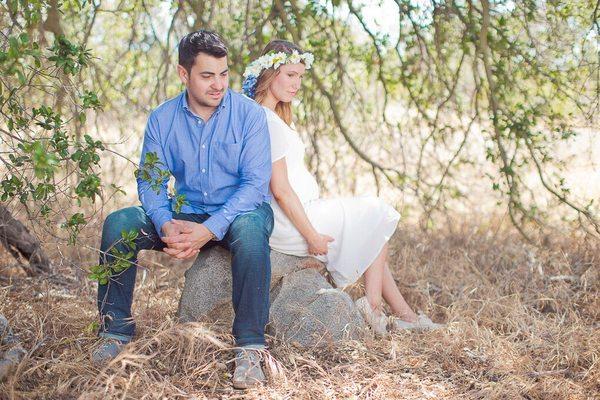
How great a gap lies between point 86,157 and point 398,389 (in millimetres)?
1470

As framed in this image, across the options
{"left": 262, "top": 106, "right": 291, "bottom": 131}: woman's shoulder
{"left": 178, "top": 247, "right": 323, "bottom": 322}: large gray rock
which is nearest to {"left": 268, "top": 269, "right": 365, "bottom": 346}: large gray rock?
{"left": 178, "top": 247, "right": 323, "bottom": 322}: large gray rock

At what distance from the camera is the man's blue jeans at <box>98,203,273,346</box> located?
3123 mm

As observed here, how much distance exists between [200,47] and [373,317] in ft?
4.79

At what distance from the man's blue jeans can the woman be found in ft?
1.30

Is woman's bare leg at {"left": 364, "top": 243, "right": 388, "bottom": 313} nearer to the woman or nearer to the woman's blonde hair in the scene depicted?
the woman

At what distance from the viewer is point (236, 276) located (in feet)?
10.4

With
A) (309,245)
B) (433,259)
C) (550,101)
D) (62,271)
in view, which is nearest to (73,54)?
(309,245)

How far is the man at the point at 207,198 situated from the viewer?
3150 mm

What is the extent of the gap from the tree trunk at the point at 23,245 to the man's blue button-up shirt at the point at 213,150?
1.10 metres

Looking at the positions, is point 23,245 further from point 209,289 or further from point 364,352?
point 364,352

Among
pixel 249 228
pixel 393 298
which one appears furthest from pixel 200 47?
pixel 393 298

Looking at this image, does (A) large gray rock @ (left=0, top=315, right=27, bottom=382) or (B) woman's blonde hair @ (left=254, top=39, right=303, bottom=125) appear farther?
(B) woman's blonde hair @ (left=254, top=39, right=303, bottom=125)

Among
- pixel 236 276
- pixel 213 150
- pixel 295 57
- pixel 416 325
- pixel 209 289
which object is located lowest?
pixel 416 325

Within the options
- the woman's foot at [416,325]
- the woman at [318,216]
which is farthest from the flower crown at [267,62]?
the woman's foot at [416,325]
